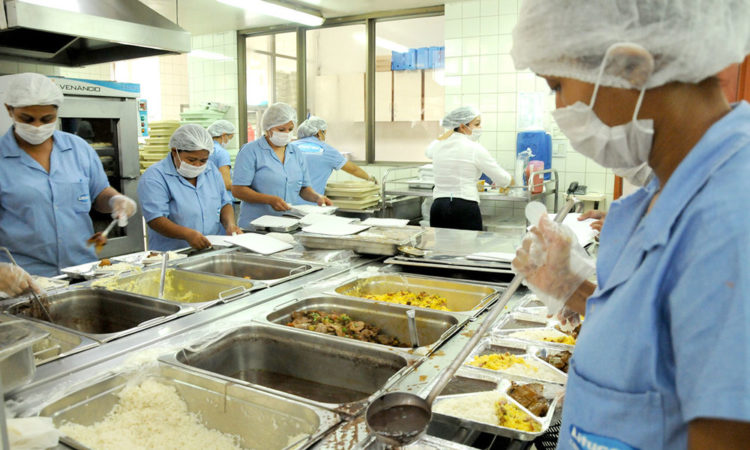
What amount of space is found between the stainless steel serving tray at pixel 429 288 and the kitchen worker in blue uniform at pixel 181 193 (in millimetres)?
1228

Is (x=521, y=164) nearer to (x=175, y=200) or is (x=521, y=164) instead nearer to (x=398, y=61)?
(x=398, y=61)

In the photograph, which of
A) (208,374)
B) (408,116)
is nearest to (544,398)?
(208,374)

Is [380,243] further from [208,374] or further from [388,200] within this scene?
[388,200]

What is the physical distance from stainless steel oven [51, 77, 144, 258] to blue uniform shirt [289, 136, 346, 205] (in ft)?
5.20

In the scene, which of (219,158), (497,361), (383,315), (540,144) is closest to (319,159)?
(219,158)

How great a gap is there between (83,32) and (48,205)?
37.4 inches

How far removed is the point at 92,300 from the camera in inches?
85.8

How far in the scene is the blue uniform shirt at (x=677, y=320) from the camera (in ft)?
2.00

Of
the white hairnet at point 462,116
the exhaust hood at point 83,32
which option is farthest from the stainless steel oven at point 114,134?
the white hairnet at point 462,116

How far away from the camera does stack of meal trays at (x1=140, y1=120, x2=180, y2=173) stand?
6.54m

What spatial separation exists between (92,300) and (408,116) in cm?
541

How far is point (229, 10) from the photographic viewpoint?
21.0ft

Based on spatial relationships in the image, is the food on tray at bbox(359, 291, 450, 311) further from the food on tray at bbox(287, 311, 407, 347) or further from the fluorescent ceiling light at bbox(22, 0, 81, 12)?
the fluorescent ceiling light at bbox(22, 0, 81, 12)

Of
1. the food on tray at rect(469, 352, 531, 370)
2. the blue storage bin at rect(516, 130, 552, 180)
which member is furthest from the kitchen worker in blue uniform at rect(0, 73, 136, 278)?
the blue storage bin at rect(516, 130, 552, 180)
